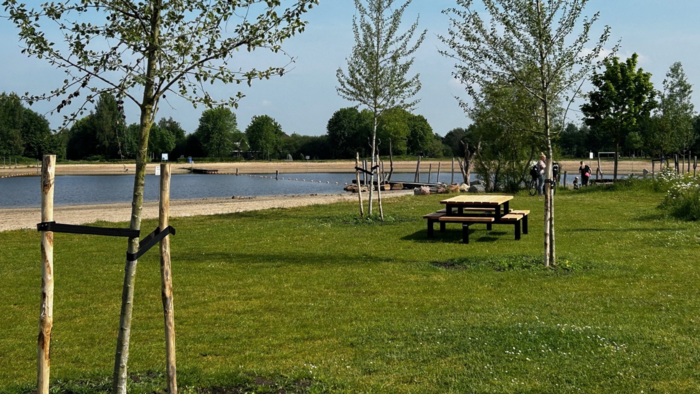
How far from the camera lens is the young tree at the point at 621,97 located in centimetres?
3338

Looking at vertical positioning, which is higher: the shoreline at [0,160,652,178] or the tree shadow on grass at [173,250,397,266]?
the shoreline at [0,160,652,178]

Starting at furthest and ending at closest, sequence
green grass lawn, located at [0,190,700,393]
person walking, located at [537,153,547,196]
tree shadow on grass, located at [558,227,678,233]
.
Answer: person walking, located at [537,153,547,196]
tree shadow on grass, located at [558,227,678,233]
green grass lawn, located at [0,190,700,393]

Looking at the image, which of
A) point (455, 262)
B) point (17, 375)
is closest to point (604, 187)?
point (455, 262)

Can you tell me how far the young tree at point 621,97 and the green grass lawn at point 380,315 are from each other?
19.4 m

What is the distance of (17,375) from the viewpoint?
6.24 meters

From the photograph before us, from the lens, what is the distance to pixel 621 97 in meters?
33.5

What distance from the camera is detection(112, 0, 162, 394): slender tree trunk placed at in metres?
4.59

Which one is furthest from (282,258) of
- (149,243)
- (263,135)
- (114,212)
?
(263,135)

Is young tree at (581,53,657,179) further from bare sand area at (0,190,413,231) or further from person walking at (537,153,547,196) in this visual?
bare sand area at (0,190,413,231)

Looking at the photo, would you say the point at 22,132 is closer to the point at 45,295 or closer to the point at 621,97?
the point at 621,97

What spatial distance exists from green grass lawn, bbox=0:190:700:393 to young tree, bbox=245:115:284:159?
11735 cm

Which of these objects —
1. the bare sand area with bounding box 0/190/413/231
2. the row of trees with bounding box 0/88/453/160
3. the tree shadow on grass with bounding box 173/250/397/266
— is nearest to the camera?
the tree shadow on grass with bounding box 173/250/397/266

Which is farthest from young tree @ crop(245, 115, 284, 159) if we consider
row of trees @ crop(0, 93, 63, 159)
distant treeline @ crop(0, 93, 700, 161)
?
row of trees @ crop(0, 93, 63, 159)

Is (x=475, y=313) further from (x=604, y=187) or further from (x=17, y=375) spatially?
(x=604, y=187)
